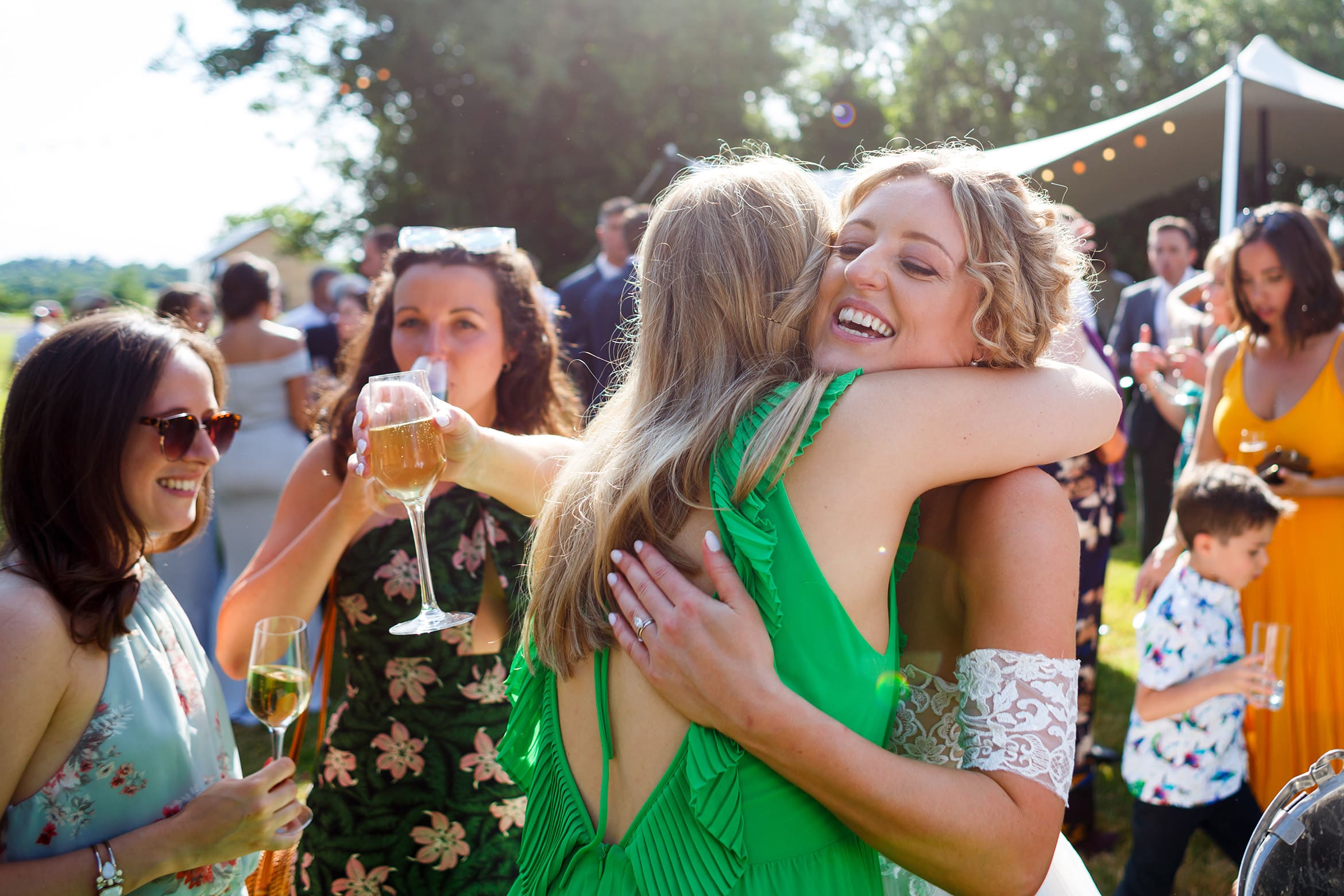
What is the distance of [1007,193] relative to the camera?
1754 mm

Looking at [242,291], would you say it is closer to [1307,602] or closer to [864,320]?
[864,320]

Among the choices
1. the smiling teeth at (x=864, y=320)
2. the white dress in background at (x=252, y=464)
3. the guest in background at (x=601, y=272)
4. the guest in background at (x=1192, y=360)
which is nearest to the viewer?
the smiling teeth at (x=864, y=320)

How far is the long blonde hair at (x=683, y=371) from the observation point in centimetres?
153

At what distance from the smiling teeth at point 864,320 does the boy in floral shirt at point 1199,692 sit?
7.90 ft

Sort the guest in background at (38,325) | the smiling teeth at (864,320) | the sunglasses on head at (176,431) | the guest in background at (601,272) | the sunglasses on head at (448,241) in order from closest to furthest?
the smiling teeth at (864,320) → the sunglasses on head at (176,431) → the sunglasses on head at (448,241) → the guest in background at (601,272) → the guest in background at (38,325)

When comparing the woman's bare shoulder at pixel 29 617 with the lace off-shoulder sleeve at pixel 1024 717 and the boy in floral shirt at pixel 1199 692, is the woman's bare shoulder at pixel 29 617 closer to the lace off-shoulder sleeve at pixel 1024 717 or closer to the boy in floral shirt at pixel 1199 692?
the lace off-shoulder sleeve at pixel 1024 717

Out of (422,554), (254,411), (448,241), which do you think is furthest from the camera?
(254,411)

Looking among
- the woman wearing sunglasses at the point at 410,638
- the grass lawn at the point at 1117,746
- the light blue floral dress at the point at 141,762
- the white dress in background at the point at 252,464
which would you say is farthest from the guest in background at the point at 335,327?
the light blue floral dress at the point at 141,762

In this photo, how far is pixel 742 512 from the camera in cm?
146

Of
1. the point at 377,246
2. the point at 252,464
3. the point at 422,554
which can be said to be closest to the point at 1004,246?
the point at 422,554

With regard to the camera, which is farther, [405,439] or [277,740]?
[277,740]

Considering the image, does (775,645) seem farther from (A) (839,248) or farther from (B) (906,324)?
(A) (839,248)

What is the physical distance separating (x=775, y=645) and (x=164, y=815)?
4.32ft

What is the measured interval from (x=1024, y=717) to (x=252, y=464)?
17.2 ft
